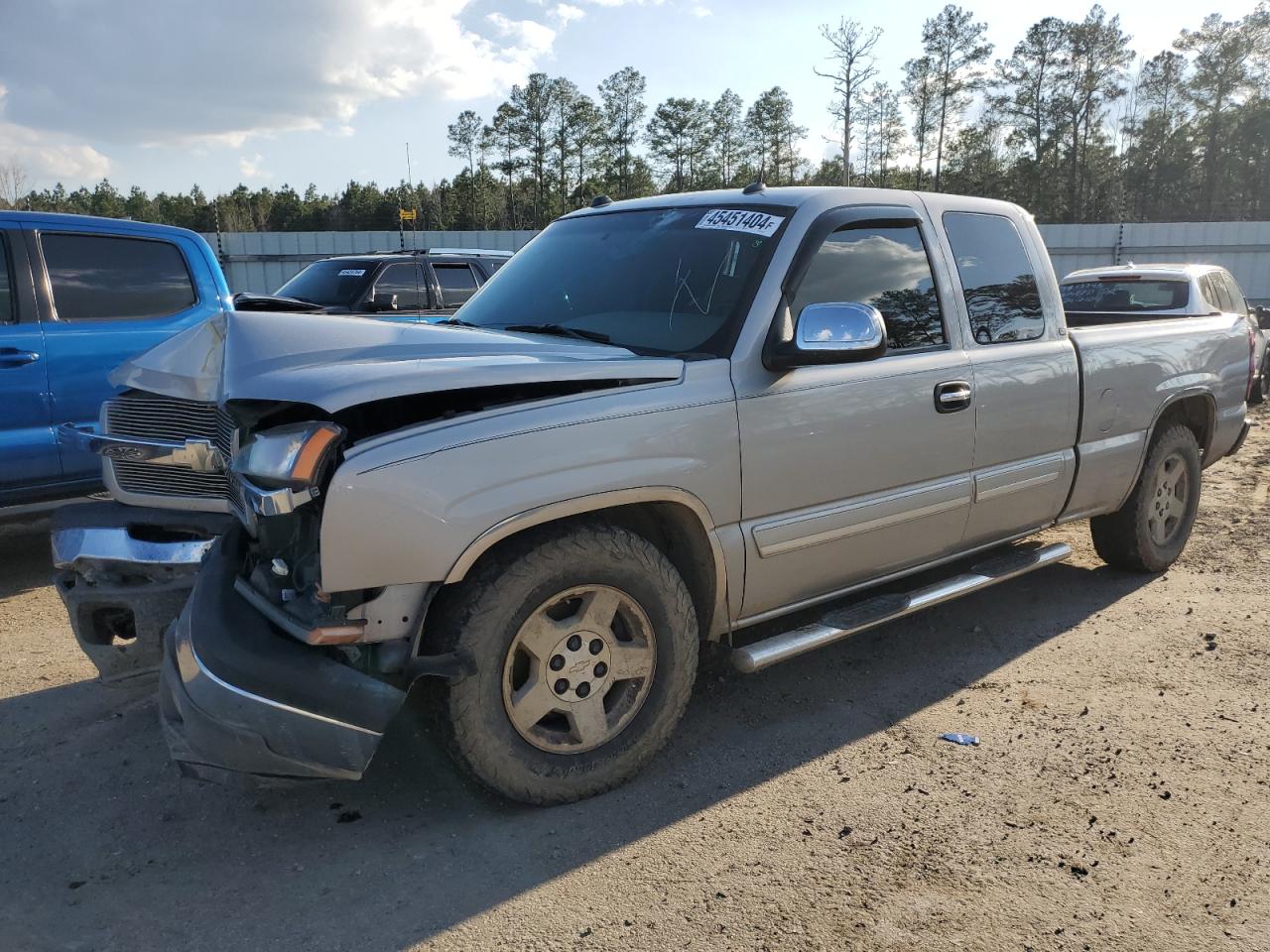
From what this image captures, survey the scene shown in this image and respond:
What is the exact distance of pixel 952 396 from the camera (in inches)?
153

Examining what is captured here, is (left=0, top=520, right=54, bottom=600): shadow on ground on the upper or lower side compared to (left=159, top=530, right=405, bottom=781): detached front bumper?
lower

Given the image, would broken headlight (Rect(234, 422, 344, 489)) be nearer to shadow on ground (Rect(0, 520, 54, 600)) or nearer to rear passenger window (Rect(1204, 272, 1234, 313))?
shadow on ground (Rect(0, 520, 54, 600))

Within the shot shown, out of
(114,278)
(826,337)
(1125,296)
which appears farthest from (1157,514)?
(114,278)

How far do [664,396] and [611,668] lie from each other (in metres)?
0.90

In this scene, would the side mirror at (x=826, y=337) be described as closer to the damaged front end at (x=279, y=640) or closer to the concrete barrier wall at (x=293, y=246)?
the damaged front end at (x=279, y=640)

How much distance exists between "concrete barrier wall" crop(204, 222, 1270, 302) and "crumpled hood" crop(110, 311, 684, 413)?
87.1ft

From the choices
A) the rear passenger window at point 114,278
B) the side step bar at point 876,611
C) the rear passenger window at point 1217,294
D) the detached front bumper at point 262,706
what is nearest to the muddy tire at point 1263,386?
the rear passenger window at point 1217,294

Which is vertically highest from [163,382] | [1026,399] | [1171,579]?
[163,382]

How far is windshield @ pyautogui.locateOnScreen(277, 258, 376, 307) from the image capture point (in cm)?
1004

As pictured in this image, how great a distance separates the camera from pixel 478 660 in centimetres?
271

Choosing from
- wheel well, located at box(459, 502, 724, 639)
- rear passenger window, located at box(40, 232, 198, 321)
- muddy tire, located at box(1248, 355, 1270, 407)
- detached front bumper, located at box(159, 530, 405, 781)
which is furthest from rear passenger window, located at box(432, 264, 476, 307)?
muddy tire, located at box(1248, 355, 1270, 407)

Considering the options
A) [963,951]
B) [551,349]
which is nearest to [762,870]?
[963,951]

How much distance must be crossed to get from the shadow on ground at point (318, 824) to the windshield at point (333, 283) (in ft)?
22.0

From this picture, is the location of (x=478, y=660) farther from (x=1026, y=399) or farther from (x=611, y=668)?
(x=1026, y=399)
